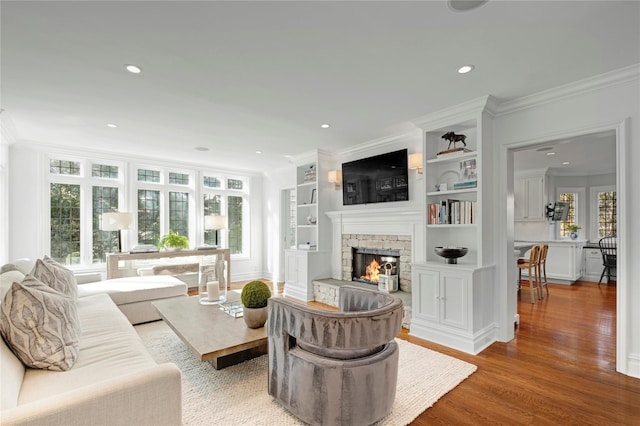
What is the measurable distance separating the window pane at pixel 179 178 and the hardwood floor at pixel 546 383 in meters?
5.07

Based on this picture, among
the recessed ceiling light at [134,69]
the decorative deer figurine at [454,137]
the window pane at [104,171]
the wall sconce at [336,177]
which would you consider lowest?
the wall sconce at [336,177]

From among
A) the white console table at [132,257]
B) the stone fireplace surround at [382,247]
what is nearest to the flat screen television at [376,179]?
the stone fireplace surround at [382,247]

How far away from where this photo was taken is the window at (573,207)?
733cm

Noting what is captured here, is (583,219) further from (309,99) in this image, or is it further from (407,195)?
(309,99)

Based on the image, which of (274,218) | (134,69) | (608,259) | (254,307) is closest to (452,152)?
(254,307)

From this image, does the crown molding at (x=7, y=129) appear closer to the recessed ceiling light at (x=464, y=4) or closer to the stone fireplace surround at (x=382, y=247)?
the recessed ceiling light at (x=464, y=4)

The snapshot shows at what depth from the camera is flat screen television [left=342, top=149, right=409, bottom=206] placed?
168 inches

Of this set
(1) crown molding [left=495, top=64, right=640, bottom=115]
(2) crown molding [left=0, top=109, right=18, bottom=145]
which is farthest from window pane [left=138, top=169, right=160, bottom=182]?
(1) crown molding [left=495, top=64, right=640, bottom=115]

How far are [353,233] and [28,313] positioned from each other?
4.08 meters

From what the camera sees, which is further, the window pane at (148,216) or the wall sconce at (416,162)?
the window pane at (148,216)

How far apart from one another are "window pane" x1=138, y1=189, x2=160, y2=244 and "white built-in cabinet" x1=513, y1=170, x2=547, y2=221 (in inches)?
309

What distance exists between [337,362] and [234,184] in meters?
5.82

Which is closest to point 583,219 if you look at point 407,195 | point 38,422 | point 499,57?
point 407,195

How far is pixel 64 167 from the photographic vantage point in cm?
504
